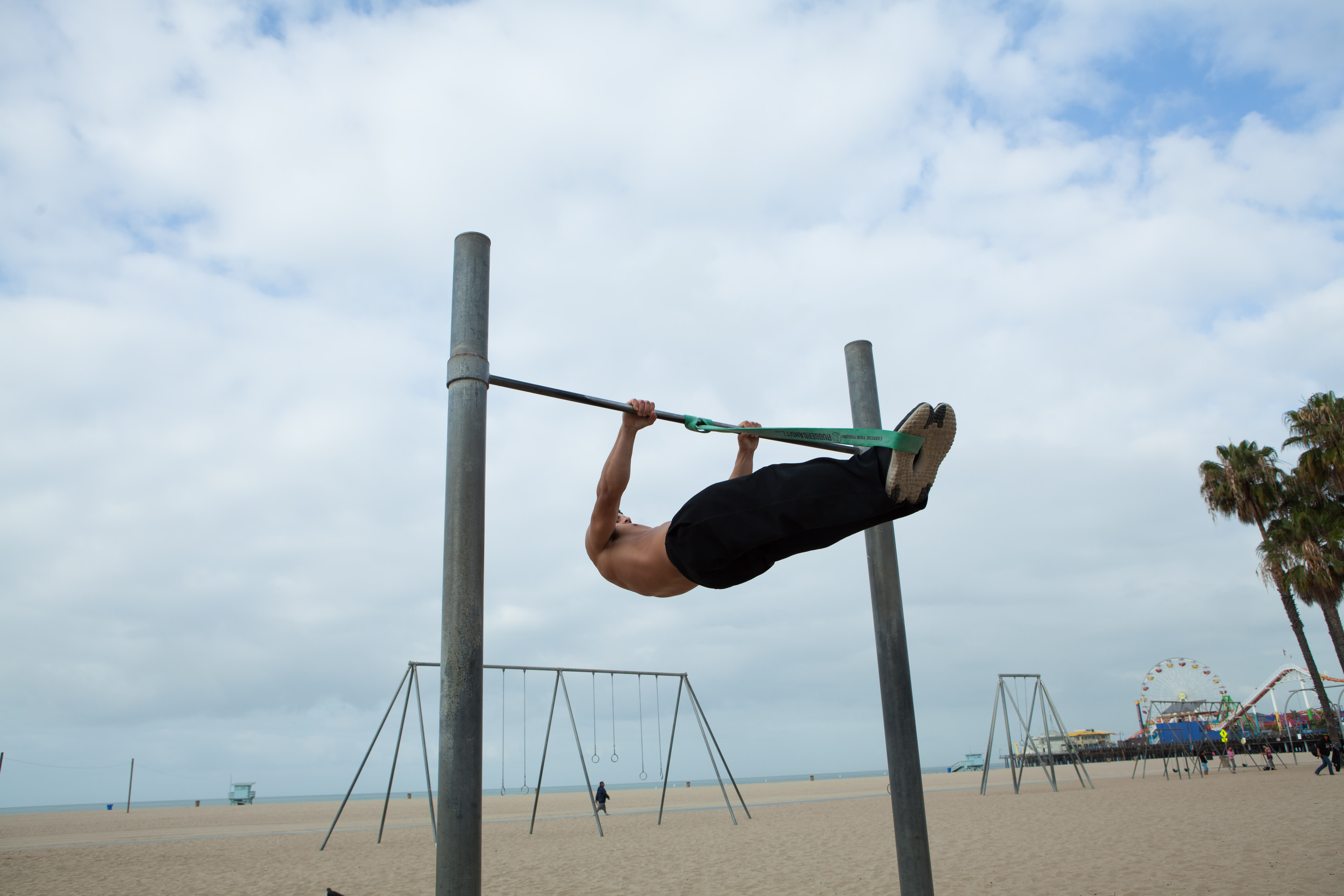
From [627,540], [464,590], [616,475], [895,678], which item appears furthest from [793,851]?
[464,590]

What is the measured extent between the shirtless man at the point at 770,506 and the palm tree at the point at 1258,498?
957 inches

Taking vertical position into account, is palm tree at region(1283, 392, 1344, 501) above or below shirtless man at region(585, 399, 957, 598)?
above

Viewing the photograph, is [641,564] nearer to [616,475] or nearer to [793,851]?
[616,475]

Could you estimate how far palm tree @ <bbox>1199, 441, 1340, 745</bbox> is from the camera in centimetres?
2170

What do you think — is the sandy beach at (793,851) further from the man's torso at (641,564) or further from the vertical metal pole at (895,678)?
the man's torso at (641,564)

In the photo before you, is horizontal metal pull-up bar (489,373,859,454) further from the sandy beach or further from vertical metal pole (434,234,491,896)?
the sandy beach

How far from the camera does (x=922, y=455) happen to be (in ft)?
9.41

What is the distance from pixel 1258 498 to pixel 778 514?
83.0ft

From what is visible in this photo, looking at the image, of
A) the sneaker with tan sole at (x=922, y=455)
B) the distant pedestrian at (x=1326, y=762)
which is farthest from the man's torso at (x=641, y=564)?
the distant pedestrian at (x=1326, y=762)

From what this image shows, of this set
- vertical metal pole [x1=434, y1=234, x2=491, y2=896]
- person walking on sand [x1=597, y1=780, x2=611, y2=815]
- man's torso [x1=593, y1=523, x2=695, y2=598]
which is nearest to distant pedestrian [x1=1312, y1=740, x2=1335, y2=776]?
person walking on sand [x1=597, y1=780, x2=611, y2=815]

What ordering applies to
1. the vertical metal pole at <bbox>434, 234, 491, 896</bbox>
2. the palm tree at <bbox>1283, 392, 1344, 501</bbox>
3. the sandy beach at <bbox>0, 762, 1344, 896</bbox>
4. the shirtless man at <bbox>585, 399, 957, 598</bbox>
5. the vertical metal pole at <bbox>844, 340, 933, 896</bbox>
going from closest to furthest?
the vertical metal pole at <bbox>434, 234, 491, 896</bbox> → the shirtless man at <bbox>585, 399, 957, 598</bbox> → the vertical metal pole at <bbox>844, 340, 933, 896</bbox> → the sandy beach at <bbox>0, 762, 1344, 896</bbox> → the palm tree at <bbox>1283, 392, 1344, 501</bbox>

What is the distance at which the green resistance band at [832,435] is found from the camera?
2.81m

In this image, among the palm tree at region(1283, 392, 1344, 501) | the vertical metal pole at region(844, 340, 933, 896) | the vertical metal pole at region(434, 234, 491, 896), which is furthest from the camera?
the palm tree at region(1283, 392, 1344, 501)

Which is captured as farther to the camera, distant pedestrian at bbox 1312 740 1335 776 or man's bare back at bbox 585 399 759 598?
distant pedestrian at bbox 1312 740 1335 776
